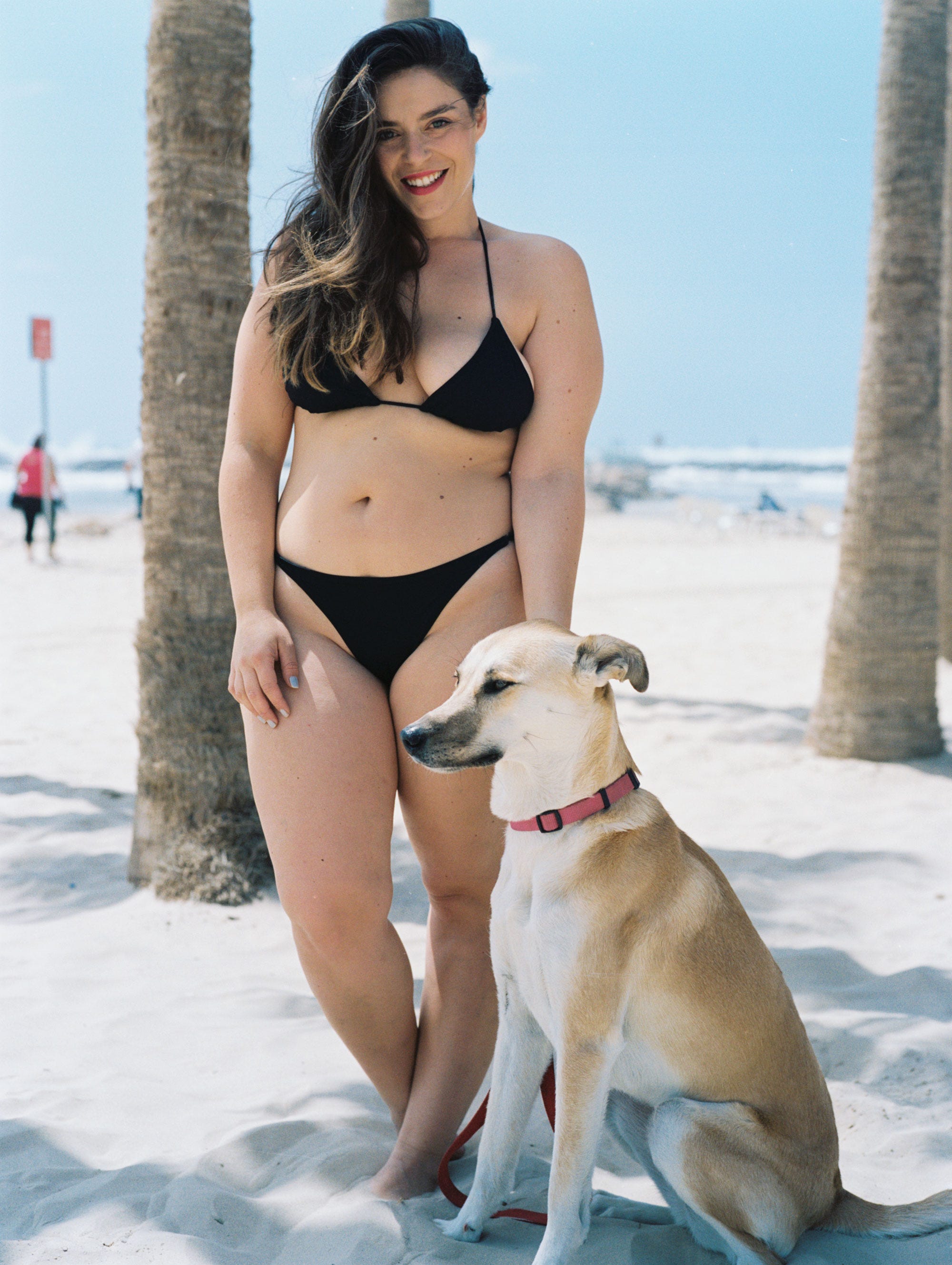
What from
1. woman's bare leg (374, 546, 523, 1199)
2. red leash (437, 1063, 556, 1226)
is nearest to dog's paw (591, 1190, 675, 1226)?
red leash (437, 1063, 556, 1226)

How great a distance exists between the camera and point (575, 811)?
7.25 feet

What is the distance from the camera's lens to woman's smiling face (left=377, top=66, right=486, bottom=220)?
97.4 inches

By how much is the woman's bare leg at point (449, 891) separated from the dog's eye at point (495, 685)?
0.35 meters

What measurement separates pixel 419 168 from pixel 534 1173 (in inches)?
100

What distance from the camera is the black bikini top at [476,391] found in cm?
247

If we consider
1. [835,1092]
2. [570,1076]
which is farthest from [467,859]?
[835,1092]

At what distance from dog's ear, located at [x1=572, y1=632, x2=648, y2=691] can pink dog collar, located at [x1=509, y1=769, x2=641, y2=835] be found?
242 mm

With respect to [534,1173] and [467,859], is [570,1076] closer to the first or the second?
[467,859]

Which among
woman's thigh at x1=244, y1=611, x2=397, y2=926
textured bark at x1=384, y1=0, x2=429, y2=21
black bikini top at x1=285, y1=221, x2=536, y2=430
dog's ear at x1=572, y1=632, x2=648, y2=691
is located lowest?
woman's thigh at x1=244, y1=611, x2=397, y2=926

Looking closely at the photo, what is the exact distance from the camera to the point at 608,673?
6.98 ft

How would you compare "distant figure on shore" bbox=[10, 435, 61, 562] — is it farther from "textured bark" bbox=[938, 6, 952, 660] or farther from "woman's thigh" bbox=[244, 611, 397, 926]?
"woman's thigh" bbox=[244, 611, 397, 926]

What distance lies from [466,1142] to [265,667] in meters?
1.29

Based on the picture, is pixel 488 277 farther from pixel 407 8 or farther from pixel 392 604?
pixel 407 8

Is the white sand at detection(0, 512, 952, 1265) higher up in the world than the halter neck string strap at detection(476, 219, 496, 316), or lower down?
lower down
